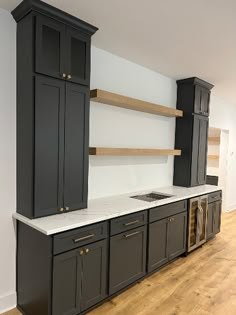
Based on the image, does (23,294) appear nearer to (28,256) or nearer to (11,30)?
(28,256)

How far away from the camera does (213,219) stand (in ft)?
13.9

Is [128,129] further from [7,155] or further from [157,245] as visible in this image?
[7,155]

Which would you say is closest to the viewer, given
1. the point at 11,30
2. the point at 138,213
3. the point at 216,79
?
the point at 11,30

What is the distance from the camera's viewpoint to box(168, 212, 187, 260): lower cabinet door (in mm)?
3257

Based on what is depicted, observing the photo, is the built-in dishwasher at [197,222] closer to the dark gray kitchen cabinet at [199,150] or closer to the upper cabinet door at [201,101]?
the dark gray kitchen cabinet at [199,150]

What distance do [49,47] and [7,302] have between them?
2.40m

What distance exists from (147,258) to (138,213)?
2.00 ft

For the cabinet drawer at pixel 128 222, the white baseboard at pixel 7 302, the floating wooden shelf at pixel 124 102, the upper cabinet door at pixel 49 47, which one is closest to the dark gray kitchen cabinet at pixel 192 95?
the floating wooden shelf at pixel 124 102

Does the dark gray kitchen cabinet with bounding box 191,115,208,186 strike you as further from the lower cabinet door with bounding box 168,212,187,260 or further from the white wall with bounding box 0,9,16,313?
the white wall with bounding box 0,9,16,313

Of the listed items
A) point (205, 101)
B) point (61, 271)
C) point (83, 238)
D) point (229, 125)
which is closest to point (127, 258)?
point (83, 238)

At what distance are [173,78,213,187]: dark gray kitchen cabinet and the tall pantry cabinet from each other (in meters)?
2.24

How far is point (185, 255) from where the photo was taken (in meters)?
3.64

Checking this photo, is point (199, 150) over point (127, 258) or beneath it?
over

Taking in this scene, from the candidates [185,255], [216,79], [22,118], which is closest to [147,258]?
[185,255]
